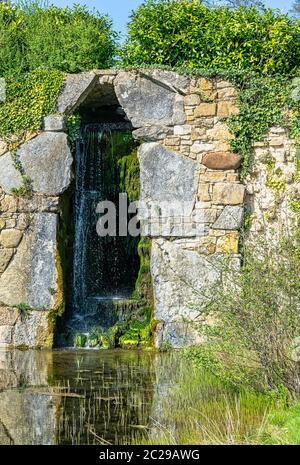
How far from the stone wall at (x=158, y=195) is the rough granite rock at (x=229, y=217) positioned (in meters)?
0.01

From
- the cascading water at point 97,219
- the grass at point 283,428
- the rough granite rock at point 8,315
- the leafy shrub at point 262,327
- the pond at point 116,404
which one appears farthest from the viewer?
the cascading water at point 97,219

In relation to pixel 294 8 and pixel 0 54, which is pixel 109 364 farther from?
pixel 294 8

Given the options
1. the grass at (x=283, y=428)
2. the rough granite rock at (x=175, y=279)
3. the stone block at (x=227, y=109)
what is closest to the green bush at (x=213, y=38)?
the stone block at (x=227, y=109)

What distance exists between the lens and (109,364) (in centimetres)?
902

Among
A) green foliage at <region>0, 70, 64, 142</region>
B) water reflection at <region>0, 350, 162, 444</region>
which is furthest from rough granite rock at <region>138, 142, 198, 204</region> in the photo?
water reflection at <region>0, 350, 162, 444</region>

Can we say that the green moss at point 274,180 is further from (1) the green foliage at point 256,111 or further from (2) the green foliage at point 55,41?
(2) the green foliage at point 55,41

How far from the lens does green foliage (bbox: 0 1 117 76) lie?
1121 cm

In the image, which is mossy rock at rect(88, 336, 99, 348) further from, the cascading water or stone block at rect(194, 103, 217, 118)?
stone block at rect(194, 103, 217, 118)

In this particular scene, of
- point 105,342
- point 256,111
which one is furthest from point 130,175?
point 105,342

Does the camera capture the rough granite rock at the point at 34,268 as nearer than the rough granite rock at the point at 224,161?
No

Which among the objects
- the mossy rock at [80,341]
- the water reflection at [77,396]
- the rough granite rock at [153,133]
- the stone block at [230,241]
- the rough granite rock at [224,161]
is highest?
the rough granite rock at [153,133]

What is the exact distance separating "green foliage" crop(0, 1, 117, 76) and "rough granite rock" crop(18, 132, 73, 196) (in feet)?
3.24

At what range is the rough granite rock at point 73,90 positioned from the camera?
35.8ft
